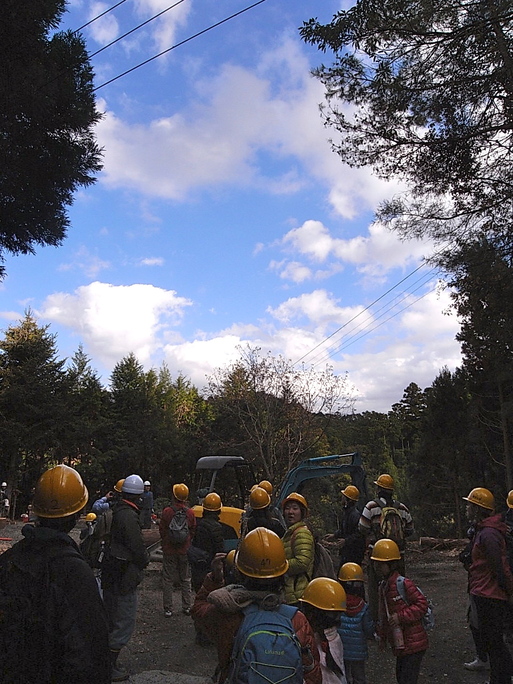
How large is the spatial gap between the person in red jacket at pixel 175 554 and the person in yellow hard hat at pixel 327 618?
4555mm

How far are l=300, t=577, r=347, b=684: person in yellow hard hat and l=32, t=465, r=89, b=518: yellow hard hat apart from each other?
53.2 inches

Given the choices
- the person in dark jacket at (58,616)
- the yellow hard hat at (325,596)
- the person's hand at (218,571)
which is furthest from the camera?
the person's hand at (218,571)

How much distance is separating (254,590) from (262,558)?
14 centimetres

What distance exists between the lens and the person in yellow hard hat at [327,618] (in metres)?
2.72

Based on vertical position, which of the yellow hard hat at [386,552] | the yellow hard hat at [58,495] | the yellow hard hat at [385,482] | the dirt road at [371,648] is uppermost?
the yellow hard hat at [58,495]

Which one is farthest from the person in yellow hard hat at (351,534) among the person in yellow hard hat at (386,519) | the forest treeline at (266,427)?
the forest treeline at (266,427)

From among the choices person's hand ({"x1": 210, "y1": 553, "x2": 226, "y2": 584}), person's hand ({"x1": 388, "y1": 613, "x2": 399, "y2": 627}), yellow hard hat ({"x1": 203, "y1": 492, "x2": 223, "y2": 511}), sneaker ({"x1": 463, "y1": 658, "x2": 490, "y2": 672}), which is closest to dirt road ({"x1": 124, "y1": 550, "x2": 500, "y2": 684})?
sneaker ({"x1": 463, "y1": 658, "x2": 490, "y2": 672})

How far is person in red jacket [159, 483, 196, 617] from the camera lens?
23.6ft

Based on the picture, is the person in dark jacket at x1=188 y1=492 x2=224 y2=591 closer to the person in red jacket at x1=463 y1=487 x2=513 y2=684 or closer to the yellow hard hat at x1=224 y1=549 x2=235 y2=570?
the yellow hard hat at x1=224 y1=549 x2=235 y2=570

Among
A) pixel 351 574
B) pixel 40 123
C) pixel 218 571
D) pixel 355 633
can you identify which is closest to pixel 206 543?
pixel 351 574

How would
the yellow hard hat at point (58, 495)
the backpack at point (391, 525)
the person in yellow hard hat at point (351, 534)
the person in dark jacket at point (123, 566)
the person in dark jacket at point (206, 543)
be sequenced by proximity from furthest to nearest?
the person in yellow hard hat at point (351, 534)
the person in dark jacket at point (206, 543)
the backpack at point (391, 525)
the person in dark jacket at point (123, 566)
the yellow hard hat at point (58, 495)

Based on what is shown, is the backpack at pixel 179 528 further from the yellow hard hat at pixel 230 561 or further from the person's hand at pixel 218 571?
the person's hand at pixel 218 571

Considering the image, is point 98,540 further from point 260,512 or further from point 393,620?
point 393,620

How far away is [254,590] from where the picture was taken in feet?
7.40
